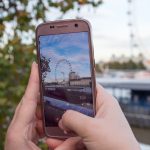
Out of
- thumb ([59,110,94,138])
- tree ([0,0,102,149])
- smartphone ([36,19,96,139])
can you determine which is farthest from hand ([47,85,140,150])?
tree ([0,0,102,149])

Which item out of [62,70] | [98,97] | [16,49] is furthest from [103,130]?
[16,49]

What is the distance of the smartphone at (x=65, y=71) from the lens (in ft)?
4.19

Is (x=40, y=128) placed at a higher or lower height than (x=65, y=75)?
lower

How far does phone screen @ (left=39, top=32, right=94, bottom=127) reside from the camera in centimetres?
128

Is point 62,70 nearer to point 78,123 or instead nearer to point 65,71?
point 65,71

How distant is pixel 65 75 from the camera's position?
51.2 inches

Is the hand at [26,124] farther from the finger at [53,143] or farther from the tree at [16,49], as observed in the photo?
the tree at [16,49]

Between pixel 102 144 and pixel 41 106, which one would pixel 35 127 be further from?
pixel 102 144

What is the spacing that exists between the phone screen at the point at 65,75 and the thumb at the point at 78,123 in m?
0.11

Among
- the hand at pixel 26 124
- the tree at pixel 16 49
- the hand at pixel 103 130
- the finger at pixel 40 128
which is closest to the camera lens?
the hand at pixel 103 130

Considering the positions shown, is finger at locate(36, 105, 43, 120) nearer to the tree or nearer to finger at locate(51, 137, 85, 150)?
finger at locate(51, 137, 85, 150)

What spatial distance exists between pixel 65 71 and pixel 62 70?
1 centimetres

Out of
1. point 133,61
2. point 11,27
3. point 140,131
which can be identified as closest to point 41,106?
point 11,27

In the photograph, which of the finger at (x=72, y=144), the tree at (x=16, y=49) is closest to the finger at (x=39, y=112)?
the finger at (x=72, y=144)
